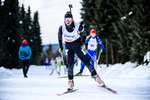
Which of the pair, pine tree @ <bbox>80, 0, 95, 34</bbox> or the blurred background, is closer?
the blurred background

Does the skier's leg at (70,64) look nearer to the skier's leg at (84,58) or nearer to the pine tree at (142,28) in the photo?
the skier's leg at (84,58)

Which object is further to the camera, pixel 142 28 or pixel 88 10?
pixel 88 10

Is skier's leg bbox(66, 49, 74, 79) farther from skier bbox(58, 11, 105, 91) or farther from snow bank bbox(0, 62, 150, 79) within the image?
snow bank bbox(0, 62, 150, 79)

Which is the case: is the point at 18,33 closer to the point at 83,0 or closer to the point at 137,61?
the point at 83,0

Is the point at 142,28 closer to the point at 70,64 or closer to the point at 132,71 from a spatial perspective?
the point at 132,71

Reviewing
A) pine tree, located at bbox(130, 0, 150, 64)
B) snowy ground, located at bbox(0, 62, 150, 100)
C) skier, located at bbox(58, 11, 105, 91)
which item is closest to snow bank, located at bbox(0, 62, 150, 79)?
snowy ground, located at bbox(0, 62, 150, 100)

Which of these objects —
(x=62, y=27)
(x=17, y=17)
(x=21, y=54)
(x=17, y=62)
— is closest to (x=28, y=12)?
(x=17, y=17)

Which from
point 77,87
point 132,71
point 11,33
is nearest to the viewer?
point 77,87

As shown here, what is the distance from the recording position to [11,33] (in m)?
21.9

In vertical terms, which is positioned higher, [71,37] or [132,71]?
[71,37]

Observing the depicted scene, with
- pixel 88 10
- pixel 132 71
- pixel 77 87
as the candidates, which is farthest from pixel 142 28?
pixel 88 10

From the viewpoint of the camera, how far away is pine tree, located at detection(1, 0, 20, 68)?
20750 mm

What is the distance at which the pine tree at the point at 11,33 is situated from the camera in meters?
20.8

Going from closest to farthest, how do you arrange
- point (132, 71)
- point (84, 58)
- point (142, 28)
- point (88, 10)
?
point (84, 58)
point (142, 28)
point (132, 71)
point (88, 10)
